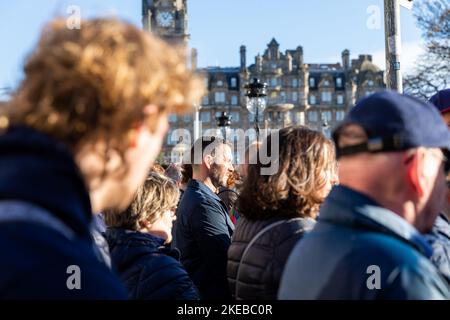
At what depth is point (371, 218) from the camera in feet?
6.21

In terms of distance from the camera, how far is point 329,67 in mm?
90875

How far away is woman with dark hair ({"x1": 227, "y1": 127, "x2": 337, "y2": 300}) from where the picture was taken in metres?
2.98

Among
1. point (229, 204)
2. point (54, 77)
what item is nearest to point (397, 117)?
point (54, 77)

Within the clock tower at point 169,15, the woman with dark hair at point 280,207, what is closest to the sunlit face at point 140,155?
the woman with dark hair at point 280,207

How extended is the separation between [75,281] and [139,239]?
6.66ft

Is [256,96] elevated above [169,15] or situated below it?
below

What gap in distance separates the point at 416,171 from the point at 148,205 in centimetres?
199

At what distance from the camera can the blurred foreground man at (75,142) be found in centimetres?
131

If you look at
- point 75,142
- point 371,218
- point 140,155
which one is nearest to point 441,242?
point 371,218

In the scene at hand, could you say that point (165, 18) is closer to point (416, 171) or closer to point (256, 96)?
point (256, 96)

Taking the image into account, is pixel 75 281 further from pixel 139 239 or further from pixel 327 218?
pixel 139 239

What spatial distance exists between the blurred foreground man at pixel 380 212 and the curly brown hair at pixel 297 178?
100 centimetres

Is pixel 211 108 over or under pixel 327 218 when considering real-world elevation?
over
